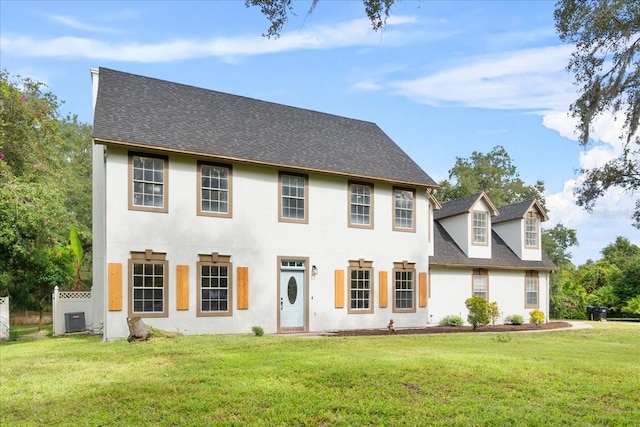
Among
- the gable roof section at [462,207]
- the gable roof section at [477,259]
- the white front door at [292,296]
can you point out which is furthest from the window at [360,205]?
the gable roof section at [462,207]

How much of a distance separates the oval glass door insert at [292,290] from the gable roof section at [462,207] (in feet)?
30.1

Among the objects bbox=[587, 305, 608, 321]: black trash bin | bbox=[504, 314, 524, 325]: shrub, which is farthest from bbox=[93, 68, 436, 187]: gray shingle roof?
bbox=[587, 305, 608, 321]: black trash bin

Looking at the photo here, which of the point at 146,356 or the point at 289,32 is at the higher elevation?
the point at 289,32

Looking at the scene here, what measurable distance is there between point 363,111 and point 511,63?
11.7 meters

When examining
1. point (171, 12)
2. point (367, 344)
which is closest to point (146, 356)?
point (367, 344)

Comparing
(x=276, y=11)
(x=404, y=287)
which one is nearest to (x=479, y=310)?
(x=404, y=287)

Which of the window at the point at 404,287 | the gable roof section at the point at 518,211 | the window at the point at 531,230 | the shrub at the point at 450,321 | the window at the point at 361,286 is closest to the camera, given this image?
the window at the point at 361,286

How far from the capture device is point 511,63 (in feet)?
41.7

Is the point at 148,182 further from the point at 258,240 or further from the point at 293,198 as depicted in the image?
the point at 293,198

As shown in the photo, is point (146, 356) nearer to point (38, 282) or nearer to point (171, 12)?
point (171, 12)

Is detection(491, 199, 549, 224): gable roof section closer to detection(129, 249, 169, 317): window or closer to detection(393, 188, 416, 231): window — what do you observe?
detection(393, 188, 416, 231): window

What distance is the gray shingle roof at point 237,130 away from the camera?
629 inches

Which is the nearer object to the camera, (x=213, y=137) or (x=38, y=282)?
(x=213, y=137)

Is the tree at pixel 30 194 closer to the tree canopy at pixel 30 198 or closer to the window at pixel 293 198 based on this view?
the tree canopy at pixel 30 198
